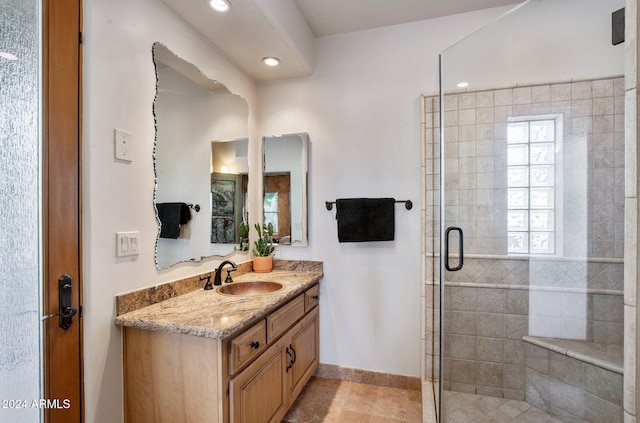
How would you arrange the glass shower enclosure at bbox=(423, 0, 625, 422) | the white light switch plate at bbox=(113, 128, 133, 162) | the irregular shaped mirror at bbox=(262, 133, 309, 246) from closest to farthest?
1. the white light switch plate at bbox=(113, 128, 133, 162)
2. the glass shower enclosure at bbox=(423, 0, 625, 422)
3. the irregular shaped mirror at bbox=(262, 133, 309, 246)

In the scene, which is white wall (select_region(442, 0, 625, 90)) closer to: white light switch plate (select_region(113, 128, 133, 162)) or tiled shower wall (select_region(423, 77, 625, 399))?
tiled shower wall (select_region(423, 77, 625, 399))

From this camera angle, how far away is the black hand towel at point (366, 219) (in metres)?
2.10

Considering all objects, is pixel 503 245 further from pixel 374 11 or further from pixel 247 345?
pixel 374 11

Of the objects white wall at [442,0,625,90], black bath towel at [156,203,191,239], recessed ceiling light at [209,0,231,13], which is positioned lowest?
black bath towel at [156,203,191,239]

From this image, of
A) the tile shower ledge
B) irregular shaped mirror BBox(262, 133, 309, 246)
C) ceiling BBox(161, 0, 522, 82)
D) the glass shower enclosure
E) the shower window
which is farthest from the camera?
irregular shaped mirror BBox(262, 133, 309, 246)

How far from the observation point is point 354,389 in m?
2.14

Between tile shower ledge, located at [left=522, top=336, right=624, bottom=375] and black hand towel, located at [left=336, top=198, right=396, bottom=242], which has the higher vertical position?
black hand towel, located at [left=336, top=198, right=396, bottom=242]

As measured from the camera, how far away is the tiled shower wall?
1.53m

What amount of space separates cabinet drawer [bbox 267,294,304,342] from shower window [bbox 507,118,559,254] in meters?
1.39

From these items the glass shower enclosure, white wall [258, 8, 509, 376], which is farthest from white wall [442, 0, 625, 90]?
white wall [258, 8, 509, 376]

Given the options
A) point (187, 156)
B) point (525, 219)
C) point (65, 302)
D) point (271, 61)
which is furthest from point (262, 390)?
point (271, 61)

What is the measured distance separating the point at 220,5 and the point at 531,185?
79.1 inches

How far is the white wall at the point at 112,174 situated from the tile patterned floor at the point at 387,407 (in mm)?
1137

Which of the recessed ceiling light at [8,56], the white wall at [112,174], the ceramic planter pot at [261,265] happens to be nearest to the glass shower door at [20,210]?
the recessed ceiling light at [8,56]
